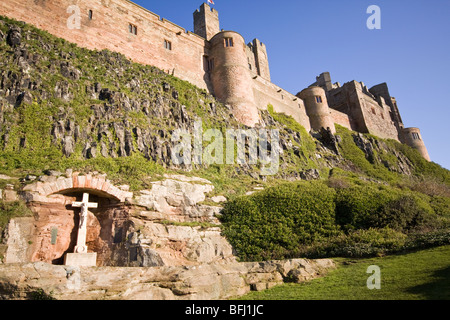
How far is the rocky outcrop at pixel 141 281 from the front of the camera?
5.80 m

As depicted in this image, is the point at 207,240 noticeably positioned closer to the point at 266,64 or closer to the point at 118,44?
the point at 118,44

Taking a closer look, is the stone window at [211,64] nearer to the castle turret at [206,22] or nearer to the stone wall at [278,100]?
the stone wall at [278,100]

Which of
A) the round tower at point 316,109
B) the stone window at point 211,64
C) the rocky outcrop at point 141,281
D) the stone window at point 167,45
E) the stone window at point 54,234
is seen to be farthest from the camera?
the round tower at point 316,109

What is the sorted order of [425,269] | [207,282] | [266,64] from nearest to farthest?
[207,282]
[425,269]
[266,64]

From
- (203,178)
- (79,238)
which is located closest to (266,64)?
(203,178)

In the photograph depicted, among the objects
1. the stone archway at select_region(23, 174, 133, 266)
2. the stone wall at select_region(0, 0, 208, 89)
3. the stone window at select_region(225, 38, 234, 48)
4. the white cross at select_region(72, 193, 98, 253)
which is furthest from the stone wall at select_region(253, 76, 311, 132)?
the white cross at select_region(72, 193, 98, 253)

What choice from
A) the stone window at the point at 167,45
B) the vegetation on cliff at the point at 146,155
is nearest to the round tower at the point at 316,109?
the vegetation on cliff at the point at 146,155

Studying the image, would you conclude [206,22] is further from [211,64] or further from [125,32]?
[125,32]

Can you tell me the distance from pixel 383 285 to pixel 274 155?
17684 millimetres

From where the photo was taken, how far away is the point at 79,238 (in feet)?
41.2

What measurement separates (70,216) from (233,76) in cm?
2002

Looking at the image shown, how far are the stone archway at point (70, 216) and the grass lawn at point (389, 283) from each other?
7.85m

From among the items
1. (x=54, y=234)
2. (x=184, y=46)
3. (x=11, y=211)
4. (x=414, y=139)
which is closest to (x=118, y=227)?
(x=54, y=234)

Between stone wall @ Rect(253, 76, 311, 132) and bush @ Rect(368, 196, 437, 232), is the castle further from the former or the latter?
bush @ Rect(368, 196, 437, 232)
